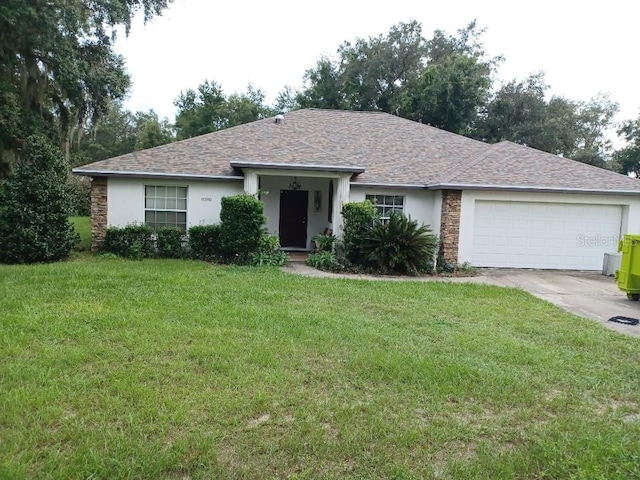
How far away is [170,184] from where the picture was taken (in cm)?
1239

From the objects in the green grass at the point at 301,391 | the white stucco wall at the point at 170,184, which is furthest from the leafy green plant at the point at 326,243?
the green grass at the point at 301,391

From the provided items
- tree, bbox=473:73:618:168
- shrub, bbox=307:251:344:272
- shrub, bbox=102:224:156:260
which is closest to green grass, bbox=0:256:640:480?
shrub, bbox=307:251:344:272

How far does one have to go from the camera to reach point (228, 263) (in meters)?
11.4

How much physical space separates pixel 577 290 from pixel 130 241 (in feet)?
36.3

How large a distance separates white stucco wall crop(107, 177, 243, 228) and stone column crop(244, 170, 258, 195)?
2.16 feet

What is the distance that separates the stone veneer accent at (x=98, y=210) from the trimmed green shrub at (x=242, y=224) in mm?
3587

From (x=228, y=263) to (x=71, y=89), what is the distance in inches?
379

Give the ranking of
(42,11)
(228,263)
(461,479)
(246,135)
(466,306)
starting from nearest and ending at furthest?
(461,479) < (466,306) < (228,263) < (42,11) < (246,135)

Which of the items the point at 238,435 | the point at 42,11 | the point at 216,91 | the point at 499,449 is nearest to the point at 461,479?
the point at 499,449

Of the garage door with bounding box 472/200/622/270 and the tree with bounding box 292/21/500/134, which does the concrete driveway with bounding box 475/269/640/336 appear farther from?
the tree with bounding box 292/21/500/134

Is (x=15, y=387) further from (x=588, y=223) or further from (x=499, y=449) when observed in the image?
(x=588, y=223)

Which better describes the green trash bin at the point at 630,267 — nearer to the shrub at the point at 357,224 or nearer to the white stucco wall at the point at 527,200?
the white stucco wall at the point at 527,200


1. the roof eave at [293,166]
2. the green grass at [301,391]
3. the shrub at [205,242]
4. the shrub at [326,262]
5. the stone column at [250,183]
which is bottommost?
the green grass at [301,391]

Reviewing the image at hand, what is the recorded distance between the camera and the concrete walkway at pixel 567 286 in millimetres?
7951
